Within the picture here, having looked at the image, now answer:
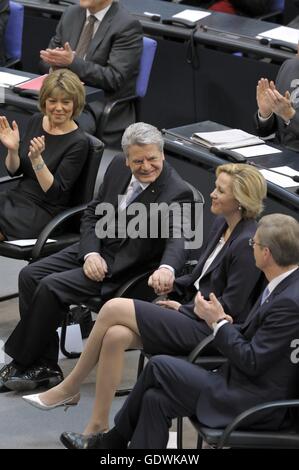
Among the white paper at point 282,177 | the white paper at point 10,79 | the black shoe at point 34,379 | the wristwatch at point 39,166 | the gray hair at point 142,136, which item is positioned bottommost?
the black shoe at point 34,379

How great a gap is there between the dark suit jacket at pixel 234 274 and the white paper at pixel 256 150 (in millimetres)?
933

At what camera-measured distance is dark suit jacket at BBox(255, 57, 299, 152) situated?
6.22 metres

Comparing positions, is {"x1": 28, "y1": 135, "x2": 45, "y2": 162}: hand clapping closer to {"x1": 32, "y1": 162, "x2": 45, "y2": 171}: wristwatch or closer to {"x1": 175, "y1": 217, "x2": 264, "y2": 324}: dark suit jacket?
{"x1": 32, "y1": 162, "x2": 45, "y2": 171}: wristwatch

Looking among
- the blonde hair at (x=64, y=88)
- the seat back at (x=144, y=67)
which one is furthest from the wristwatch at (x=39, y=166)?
the seat back at (x=144, y=67)

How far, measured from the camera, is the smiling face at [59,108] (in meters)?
5.89

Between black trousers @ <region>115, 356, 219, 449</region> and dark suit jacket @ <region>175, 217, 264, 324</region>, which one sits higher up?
dark suit jacket @ <region>175, 217, 264, 324</region>

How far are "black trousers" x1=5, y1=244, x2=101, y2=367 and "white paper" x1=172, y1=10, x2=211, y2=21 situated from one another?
3128mm

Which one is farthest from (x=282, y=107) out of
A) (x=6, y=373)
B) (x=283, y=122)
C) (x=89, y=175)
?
(x=6, y=373)

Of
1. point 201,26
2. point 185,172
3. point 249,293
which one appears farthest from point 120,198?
point 201,26

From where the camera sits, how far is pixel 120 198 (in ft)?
18.3

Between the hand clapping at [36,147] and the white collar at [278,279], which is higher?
the white collar at [278,279]

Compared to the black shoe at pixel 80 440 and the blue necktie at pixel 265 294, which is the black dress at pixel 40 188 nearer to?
the black shoe at pixel 80 440

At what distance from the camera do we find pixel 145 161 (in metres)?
→ 5.36

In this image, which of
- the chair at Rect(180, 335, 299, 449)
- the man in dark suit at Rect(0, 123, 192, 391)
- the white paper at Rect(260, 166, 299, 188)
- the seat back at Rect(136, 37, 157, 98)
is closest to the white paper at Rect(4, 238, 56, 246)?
the man in dark suit at Rect(0, 123, 192, 391)
